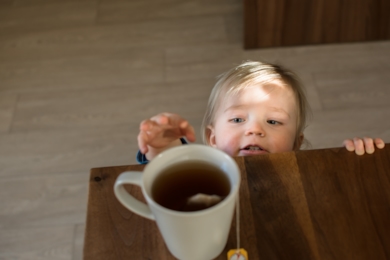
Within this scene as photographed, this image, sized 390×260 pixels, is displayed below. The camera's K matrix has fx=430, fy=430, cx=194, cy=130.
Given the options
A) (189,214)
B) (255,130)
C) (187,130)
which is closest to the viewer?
(189,214)

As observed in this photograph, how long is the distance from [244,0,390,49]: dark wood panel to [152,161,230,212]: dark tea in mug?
1.24m

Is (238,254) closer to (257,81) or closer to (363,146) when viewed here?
(363,146)

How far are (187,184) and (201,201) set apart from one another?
0.10ft

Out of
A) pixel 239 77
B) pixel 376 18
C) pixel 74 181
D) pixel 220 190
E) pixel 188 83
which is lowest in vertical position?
pixel 74 181

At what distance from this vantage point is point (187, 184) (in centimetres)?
45

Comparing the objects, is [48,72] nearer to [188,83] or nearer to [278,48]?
[188,83]

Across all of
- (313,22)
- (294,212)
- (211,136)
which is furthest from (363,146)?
(313,22)

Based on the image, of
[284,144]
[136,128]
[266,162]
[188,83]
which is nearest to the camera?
[266,162]

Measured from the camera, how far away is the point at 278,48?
5.60ft

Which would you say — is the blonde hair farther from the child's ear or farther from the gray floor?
the gray floor

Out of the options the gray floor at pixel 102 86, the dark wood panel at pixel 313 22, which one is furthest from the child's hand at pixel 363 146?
the dark wood panel at pixel 313 22

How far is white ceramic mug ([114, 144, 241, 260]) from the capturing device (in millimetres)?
392

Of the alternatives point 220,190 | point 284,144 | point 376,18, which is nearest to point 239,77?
point 284,144

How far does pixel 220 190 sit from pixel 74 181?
1.06 m
